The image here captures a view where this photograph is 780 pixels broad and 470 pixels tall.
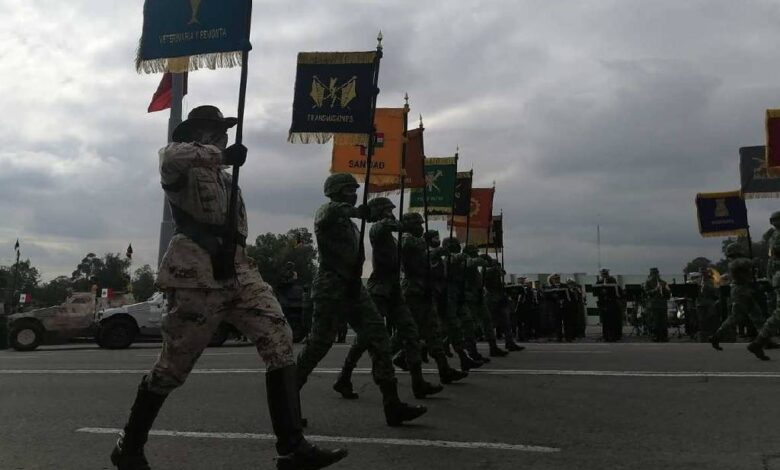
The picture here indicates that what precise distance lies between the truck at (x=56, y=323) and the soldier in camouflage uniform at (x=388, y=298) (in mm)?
13198

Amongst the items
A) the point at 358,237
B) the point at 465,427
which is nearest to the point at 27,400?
the point at 358,237

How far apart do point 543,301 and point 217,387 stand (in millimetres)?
12593

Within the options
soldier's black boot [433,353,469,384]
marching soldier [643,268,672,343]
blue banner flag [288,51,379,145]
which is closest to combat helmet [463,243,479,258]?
soldier's black boot [433,353,469,384]

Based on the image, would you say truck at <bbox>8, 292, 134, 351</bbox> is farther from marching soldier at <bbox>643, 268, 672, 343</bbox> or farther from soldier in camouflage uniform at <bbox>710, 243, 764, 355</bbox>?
soldier in camouflage uniform at <bbox>710, 243, 764, 355</bbox>

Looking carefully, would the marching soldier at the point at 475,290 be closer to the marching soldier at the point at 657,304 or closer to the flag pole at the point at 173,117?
the marching soldier at the point at 657,304

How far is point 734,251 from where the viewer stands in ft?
39.6

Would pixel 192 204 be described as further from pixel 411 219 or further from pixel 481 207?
pixel 481 207

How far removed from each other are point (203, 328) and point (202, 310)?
0.31 ft

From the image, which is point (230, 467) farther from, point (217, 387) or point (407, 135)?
point (407, 135)

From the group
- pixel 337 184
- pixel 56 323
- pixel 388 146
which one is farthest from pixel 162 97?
pixel 337 184

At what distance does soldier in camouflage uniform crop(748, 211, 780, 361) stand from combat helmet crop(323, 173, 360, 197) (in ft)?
20.6

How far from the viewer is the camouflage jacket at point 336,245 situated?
621 cm

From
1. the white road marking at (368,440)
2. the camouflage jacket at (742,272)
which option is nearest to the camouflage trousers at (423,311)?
the white road marking at (368,440)

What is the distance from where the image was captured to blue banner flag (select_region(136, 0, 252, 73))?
6059mm
